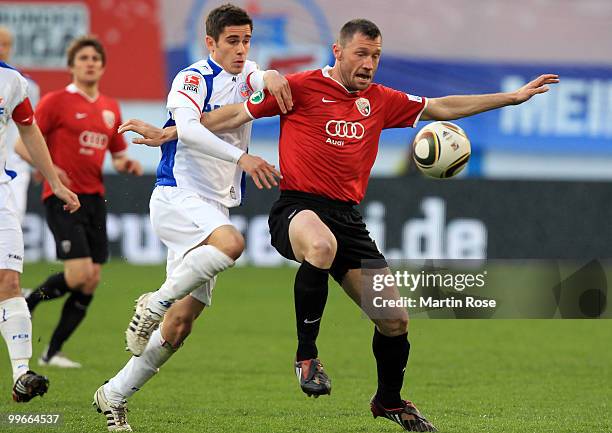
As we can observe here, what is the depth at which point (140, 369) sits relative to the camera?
659cm

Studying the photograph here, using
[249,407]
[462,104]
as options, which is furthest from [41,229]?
[462,104]

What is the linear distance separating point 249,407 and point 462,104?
2.35 metres

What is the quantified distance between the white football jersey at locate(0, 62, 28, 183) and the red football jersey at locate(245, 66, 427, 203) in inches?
59.6

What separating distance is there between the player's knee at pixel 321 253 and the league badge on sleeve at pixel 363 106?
0.87 metres

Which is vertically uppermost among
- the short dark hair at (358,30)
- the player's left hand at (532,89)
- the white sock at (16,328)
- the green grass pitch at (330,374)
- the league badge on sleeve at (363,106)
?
the short dark hair at (358,30)

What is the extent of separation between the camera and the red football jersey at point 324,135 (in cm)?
648

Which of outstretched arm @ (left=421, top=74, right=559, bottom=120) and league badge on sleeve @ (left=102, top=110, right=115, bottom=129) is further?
league badge on sleeve @ (left=102, top=110, right=115, bottom=129)

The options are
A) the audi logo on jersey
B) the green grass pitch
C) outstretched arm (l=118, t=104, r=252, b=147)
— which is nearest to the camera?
outstretched arm (l=118, t=104, r=252, b=147)

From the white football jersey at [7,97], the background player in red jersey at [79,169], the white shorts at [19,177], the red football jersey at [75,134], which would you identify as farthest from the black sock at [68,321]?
the white football jersey at [7,97]

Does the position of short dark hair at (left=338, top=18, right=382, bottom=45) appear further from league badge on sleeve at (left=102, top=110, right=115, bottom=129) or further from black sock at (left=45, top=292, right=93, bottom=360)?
black sock at (left=45, top=292, right=93, bottom=360)

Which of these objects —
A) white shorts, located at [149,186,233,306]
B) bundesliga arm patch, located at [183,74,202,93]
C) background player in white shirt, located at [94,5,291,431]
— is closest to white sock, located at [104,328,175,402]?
background player in white shirt, located at [94,5,291,431]

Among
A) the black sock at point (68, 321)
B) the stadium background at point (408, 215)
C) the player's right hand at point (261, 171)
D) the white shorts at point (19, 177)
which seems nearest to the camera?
the player's right hand at point (261, 171)

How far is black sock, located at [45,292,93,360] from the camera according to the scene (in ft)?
31.5

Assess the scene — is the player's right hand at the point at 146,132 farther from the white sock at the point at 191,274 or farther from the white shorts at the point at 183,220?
the white sock at the point at 191,274
